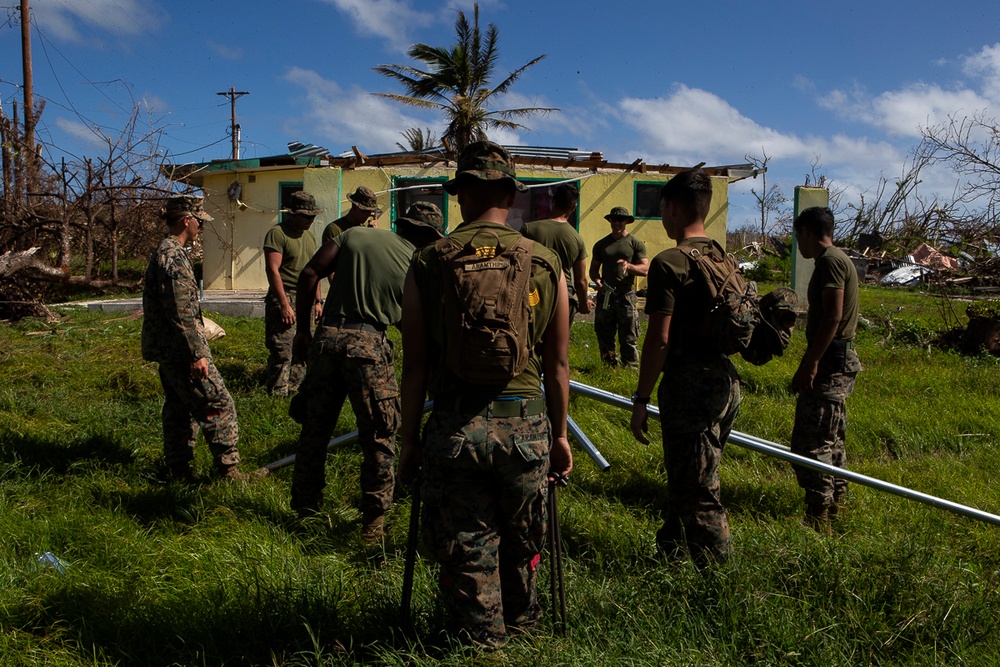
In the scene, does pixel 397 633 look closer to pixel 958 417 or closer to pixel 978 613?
pixel 978 613

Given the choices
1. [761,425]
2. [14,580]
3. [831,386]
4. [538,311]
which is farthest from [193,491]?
[761,425]

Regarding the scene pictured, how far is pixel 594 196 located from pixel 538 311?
44.7ft

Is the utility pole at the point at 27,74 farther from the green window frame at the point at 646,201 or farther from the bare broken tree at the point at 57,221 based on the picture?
the green window frame at the point at 646,201

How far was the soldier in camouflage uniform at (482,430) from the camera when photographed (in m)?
2.32

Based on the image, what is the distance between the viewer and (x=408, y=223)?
375 cm

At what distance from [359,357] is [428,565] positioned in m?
1.16

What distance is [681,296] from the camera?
3.23 m

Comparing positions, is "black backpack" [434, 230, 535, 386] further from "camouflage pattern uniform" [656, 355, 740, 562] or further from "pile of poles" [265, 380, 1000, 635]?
"camouflage pattern uniform" [656, 355, 740, 562]

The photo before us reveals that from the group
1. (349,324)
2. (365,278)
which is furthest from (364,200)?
(349,324)

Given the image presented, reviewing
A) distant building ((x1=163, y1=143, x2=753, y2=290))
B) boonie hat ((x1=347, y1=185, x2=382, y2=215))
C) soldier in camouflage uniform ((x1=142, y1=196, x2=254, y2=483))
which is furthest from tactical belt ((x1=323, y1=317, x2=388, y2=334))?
distant building ((x1=163, y1=143, x2=753, y2=290))

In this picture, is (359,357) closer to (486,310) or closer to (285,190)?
(486,310)

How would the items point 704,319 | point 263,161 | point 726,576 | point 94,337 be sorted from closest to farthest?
point 726,576
point 704,319
point 94,337
point 263,161

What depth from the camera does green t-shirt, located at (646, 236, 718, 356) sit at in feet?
10.4

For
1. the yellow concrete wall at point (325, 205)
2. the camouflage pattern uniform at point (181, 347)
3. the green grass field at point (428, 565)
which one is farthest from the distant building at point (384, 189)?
the camouflage pattern uniform at point (181, 347)
